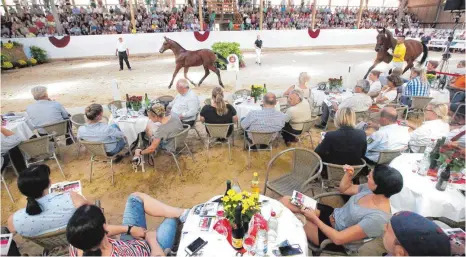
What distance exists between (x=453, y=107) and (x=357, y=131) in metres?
1.91

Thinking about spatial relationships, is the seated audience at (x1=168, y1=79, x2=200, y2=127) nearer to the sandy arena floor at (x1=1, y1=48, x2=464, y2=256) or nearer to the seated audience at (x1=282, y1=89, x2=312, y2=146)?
the sandy arena floor at (x1=1, y1=48, x2=464, y2=256)

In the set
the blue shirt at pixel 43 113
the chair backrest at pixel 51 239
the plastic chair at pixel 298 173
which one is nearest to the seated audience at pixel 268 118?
the plastic chair at pixel 298 173

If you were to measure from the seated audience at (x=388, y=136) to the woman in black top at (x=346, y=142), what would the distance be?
53cm

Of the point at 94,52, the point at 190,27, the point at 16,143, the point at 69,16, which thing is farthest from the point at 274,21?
the point at 16,143

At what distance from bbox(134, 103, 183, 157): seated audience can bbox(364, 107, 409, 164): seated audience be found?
2.90 meters

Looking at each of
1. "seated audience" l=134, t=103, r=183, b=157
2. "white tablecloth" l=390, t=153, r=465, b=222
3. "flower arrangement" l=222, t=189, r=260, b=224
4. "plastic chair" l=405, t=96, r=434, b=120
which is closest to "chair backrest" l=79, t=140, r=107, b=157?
"seated audience" l=134, t=103, r=183, b=157

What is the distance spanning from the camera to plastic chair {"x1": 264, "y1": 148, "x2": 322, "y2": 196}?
299cm

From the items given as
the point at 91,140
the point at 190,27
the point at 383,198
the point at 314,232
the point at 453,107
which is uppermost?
the point at 190,27

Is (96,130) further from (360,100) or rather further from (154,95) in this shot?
(360,100)

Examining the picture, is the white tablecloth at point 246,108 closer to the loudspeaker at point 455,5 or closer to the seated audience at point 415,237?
the seated audience at point 415,237

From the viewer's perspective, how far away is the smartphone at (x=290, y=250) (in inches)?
70.1

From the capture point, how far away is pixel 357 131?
2992mm

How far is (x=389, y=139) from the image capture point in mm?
3293

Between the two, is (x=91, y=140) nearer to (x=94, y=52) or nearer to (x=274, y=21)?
(x=94, y=52)
